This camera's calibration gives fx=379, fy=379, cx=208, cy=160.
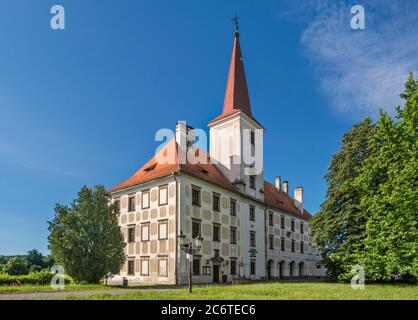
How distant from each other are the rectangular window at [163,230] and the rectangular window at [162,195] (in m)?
1.51

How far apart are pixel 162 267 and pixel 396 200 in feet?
57.6

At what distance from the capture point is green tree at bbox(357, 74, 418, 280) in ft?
64.8

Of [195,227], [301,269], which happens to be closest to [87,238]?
[195,227]

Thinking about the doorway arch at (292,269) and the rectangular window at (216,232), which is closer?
the rectangular window at (216,232)

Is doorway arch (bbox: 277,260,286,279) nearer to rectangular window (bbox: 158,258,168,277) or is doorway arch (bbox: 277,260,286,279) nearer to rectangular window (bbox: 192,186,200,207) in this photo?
rectangular window (bbox: 192,186,200,207)

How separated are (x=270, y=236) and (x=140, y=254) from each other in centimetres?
1703

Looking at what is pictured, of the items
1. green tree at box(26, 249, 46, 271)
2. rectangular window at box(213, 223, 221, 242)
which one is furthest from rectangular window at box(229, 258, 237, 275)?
green tree at box(26, 249, 46, 271)

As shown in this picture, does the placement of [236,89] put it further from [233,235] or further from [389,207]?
[389,207]

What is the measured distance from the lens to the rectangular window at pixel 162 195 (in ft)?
99.8

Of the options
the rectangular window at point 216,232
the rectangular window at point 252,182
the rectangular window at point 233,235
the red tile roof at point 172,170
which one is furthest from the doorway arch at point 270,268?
the rectangular window at point 216,232

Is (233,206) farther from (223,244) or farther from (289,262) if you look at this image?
(289,262)

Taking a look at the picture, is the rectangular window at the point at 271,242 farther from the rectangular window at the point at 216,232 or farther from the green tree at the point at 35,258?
the green tree at the point at 35,258

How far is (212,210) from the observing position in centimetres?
3284
